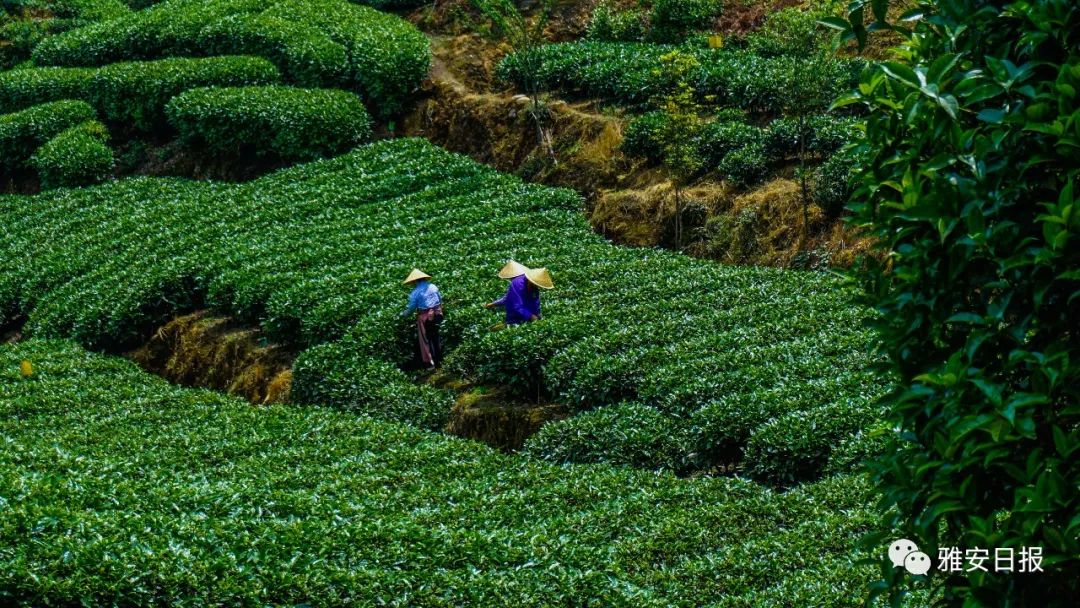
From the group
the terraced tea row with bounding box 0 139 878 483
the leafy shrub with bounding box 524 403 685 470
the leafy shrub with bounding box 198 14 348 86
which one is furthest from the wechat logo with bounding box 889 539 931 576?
the leafy shrub with bounding box 198 14 348 86

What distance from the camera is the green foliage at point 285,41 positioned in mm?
28188

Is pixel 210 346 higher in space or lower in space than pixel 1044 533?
lower

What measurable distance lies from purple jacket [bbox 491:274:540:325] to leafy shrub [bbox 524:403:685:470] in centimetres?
261

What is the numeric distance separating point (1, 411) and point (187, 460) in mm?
4119

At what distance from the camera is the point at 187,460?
1388cm

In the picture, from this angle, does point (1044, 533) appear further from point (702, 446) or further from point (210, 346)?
point (210, 346)

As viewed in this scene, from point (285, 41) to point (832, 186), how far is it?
14.7m

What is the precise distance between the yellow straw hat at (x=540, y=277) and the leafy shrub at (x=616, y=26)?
11.9 metres

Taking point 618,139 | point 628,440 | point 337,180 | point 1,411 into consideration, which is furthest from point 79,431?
point 618,139

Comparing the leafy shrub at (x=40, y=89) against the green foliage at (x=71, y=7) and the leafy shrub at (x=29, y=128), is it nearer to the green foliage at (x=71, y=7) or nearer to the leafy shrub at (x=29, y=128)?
the leafy shrub at (x=29, y=128)

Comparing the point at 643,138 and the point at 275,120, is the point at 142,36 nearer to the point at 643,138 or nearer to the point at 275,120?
the point at 275,120

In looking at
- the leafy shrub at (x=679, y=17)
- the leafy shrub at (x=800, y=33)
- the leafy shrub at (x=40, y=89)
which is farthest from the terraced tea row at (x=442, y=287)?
the leafy shrub at (x=679, y=17)

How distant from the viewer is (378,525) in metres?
10.5

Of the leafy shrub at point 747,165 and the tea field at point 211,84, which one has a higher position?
the leafy shrub at point 747,165
